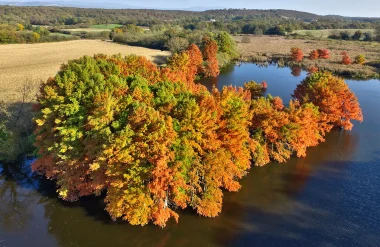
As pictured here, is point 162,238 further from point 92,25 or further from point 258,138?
point 92,25

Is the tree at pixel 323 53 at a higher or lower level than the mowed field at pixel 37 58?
higher

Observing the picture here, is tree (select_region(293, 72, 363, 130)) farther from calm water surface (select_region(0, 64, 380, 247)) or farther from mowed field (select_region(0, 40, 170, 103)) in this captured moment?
mowed field (select_region(0, 40, 170, 103))

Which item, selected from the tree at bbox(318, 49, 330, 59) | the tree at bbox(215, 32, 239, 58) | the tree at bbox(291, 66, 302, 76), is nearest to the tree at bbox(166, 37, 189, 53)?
the tree at bbox(215, 32, 239, 58)

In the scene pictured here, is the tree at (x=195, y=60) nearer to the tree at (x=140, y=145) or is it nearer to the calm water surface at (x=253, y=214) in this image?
the calm water surface at (x=253, y=214)

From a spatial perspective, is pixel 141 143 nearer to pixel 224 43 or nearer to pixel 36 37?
pixel 224 43

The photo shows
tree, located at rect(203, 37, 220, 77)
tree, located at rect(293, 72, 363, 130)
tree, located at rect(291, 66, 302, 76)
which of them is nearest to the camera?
tree, located at rect(293, 72, 363, 130)

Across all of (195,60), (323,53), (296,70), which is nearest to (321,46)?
(323,53)

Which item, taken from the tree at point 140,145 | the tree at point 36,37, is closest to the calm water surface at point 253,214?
the tree at point 140,145
